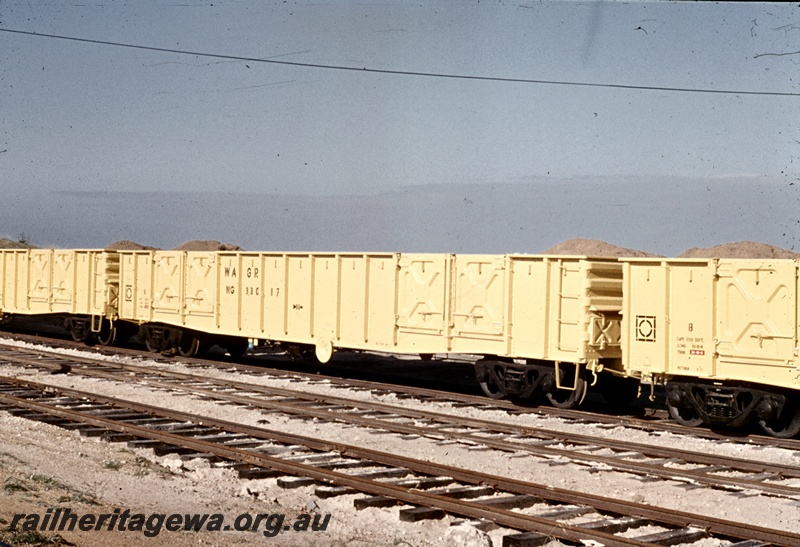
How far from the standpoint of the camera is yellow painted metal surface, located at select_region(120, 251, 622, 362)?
1680cm

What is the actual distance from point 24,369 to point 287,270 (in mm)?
6692

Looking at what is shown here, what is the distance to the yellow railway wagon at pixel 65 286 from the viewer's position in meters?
28.0

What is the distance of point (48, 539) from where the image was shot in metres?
7.06

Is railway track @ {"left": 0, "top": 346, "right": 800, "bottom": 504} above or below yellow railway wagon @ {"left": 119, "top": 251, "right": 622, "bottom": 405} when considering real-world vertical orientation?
below

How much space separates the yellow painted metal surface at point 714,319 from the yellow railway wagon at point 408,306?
806 millimetres

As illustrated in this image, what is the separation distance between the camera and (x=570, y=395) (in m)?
17.4

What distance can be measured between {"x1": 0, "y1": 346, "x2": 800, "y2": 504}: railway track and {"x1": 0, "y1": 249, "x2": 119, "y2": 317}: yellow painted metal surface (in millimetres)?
7963

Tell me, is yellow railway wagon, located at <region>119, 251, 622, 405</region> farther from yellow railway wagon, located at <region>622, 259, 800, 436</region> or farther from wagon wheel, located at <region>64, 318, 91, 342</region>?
wagon wheel, located at <region>64, 318, 91, 342</region>

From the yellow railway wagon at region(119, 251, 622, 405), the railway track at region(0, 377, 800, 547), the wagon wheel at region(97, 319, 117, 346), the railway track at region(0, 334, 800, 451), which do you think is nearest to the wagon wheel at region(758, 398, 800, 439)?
the railway track at region(0, 334, 800, 451)

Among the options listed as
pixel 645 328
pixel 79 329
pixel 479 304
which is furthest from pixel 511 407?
pixel 79 329

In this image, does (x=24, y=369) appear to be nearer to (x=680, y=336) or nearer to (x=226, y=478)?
(x=226, y=478)

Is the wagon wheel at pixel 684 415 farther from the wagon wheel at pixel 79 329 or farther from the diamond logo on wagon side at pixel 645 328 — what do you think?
the wagon wheel at pixel 79 329

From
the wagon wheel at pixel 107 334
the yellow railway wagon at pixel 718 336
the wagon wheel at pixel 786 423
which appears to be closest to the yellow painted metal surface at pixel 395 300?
the yellow railway wagon at pixel 718 336

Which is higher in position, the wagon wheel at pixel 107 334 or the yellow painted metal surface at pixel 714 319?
the yellow painted metal surface at pixel 714 319
